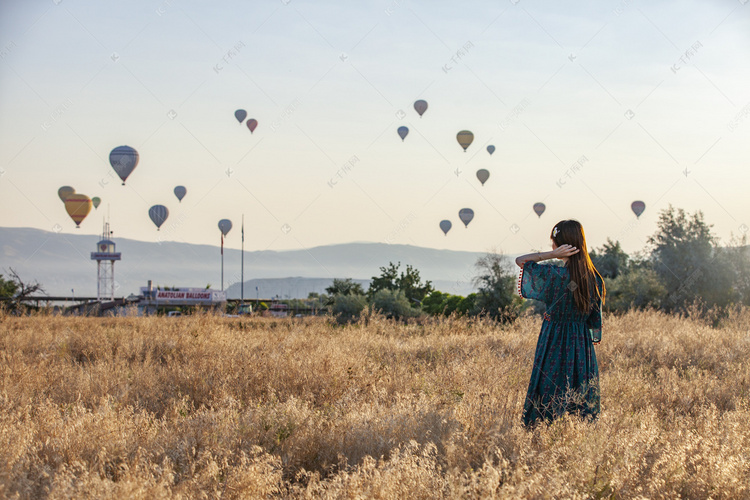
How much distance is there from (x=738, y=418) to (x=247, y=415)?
15.7 ft

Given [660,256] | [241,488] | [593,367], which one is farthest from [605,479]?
[660,256]

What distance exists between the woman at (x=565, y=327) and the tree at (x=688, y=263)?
1013 inches

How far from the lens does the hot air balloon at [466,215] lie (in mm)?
59594

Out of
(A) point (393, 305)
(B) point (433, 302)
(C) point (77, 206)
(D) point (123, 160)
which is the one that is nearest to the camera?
(A) point (393, 305)

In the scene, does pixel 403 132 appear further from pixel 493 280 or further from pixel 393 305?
pixel 493 280

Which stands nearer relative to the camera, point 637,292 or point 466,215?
point 637,292

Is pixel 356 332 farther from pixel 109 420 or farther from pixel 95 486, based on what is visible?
pixel 95 486

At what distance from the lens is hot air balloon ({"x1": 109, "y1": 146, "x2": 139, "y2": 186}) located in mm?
47188

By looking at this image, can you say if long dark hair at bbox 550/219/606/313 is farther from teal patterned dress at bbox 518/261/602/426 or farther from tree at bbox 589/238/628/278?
tree at bbox 589/238/628/278

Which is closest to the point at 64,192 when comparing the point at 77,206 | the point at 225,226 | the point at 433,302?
the point at 77,206

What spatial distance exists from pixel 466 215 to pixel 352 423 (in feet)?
179

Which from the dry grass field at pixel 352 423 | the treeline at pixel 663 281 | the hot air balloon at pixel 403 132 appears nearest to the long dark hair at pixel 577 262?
the dry grass field at pixel 352 423

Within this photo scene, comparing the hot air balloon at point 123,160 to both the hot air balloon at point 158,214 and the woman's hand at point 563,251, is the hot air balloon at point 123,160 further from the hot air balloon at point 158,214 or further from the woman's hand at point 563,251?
the woman's hand at point 563,251

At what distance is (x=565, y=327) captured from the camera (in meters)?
6.21
